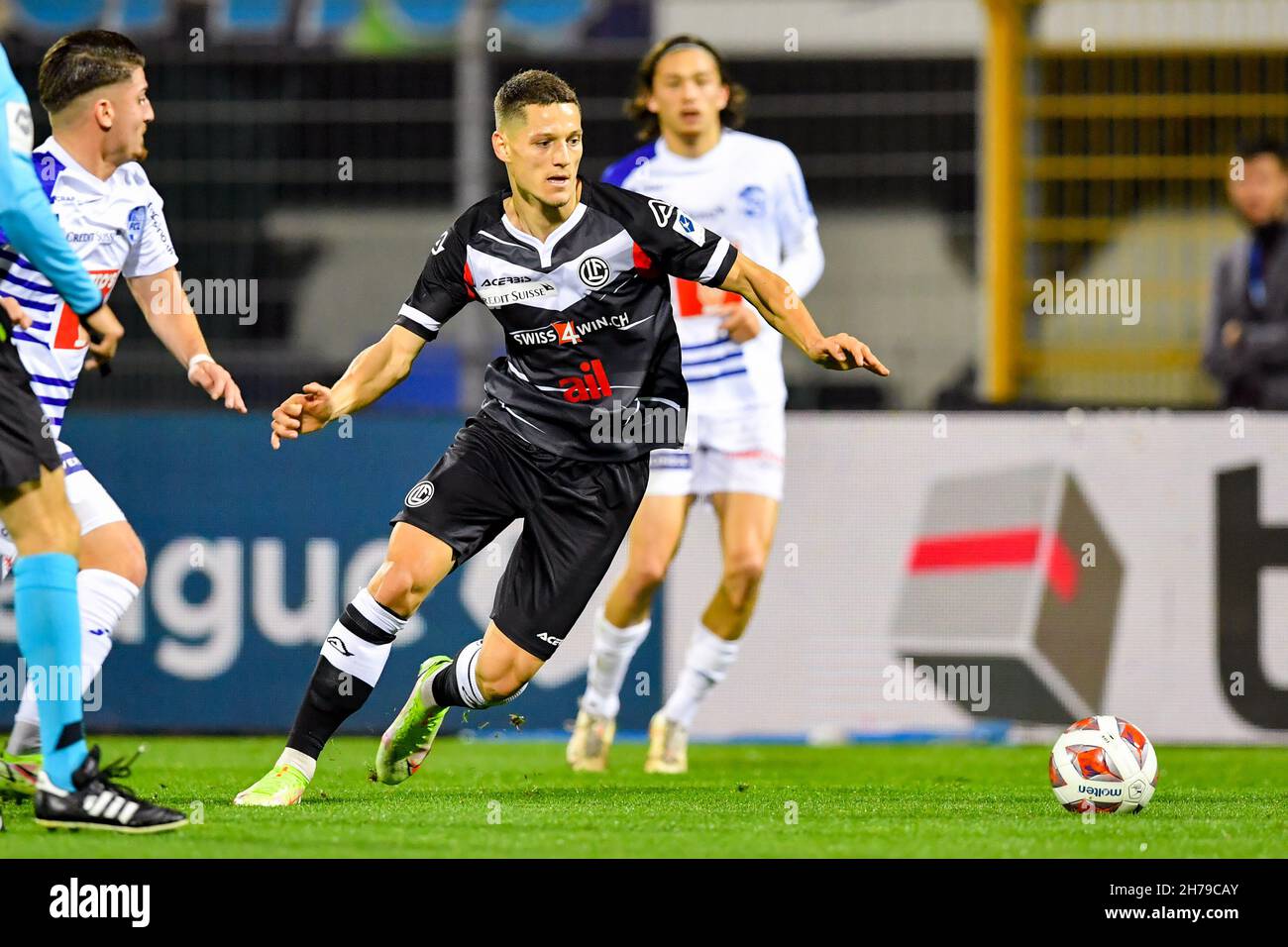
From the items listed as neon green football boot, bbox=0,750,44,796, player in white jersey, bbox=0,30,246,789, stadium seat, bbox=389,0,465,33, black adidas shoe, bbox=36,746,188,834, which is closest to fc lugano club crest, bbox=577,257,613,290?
player in white jersey, bbox=0,30,246,789

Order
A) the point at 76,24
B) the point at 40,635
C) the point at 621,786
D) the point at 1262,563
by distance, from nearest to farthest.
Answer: the point at 40,635, the point at 621,786, the point at 1262,563, the point at 76,24

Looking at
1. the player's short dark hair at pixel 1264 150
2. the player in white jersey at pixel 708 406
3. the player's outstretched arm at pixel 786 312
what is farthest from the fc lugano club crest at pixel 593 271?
the player's short dark hair at pixel 1264 150

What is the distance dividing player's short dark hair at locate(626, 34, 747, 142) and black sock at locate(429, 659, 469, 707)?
3.03 metres

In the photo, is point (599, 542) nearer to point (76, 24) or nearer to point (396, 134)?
point (396, 134)

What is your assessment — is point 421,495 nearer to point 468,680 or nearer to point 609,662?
point 468,680

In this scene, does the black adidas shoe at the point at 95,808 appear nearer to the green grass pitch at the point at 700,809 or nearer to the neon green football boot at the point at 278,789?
the green grass pitch at the point at 700,809

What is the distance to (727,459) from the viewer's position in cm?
773

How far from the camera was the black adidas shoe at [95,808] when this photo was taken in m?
4.93

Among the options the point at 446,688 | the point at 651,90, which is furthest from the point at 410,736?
the point at 651,90

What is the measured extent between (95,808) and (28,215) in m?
→ 1.50

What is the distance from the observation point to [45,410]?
565 centimetres

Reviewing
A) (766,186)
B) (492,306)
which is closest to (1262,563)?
(766,186)

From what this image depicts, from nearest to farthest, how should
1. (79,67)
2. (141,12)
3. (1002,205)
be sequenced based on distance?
(79,67) < (1002,205) < (141,12)
